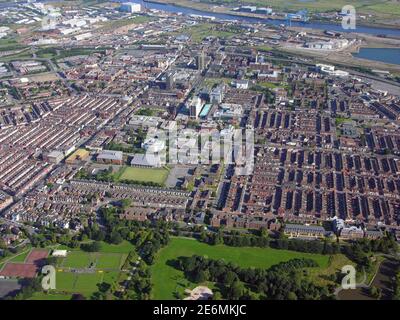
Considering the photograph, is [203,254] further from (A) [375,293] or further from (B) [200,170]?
(B) [200,170]

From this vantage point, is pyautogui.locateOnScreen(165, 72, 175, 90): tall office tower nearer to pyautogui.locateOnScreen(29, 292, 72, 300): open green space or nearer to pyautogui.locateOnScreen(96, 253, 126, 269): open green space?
pyautogui.locateOnScreen(96, 253, 126, 269): open green space

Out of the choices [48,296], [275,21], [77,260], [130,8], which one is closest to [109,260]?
[77,260]

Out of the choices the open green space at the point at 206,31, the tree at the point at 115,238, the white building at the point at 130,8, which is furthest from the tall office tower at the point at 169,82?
the white building at the point at 130,8

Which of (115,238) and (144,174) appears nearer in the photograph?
(115,238)

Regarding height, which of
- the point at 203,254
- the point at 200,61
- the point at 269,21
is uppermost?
the point at 269,21

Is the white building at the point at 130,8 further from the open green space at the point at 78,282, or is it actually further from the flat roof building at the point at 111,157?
the open green space at the point at 78,282

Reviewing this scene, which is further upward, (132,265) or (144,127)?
(144,127)
